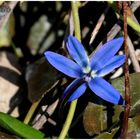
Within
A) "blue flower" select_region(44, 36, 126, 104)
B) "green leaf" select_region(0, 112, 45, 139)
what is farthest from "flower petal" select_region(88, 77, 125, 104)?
"green leaf" select_region(0, 112, 45, 139)

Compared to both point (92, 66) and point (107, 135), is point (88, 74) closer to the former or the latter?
point (92, 66)

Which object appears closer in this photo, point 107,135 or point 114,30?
point 107,135

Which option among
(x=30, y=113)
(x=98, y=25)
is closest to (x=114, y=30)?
(x=98, y=25)

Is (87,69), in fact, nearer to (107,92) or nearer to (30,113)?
(107,92)

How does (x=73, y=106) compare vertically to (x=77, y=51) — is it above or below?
below

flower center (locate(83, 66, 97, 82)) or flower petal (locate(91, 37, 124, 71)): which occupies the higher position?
flower petal (locate(91, 37, 124, 71))

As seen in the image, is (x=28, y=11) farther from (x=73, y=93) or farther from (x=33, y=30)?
(x=73, y=93)

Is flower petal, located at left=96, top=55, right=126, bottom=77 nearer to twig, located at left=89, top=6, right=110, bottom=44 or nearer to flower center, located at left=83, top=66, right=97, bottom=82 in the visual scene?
flower center, located at left=83, top=66, right=97, bottom=82

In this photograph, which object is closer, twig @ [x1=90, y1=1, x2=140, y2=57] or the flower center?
A: the flower center
